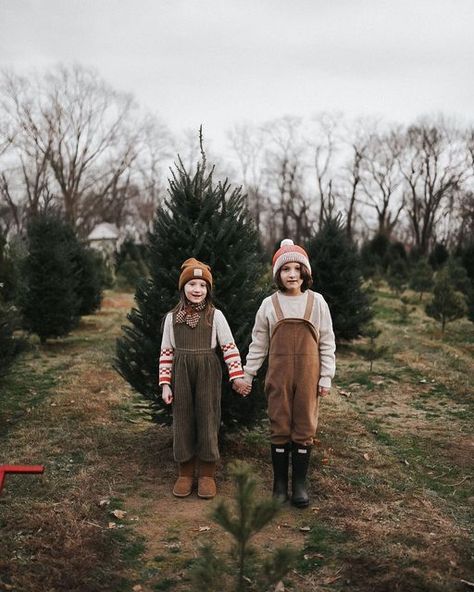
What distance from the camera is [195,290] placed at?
4379mm

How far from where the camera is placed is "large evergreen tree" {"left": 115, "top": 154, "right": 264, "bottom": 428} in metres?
4.97

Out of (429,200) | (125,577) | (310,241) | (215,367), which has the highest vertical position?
(429,200)

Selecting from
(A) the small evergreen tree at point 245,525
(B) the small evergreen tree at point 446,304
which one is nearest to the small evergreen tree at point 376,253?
(B) the small evergreen tree at point 446,304

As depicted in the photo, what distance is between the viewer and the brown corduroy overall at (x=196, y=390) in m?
4.40

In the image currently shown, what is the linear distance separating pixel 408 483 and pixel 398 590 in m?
1.84

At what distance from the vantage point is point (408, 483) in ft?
15.7

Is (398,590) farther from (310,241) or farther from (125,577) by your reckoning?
(310,241)

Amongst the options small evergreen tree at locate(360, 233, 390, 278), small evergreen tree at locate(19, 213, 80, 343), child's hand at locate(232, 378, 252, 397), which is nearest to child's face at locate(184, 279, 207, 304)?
child's hand at locate(232, 378, 252, 397)

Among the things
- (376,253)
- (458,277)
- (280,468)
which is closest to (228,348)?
(280,468)

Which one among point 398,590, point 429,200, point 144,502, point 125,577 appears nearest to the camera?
point 398,590

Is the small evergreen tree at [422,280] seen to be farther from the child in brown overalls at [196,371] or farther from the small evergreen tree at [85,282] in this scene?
the child in brown overalls at [196,371]

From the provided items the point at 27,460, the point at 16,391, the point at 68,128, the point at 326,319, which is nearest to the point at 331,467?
the point at 326,319

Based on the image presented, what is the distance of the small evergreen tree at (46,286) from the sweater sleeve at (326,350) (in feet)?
26.4

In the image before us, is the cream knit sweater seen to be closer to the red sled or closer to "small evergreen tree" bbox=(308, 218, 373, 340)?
the red sled
